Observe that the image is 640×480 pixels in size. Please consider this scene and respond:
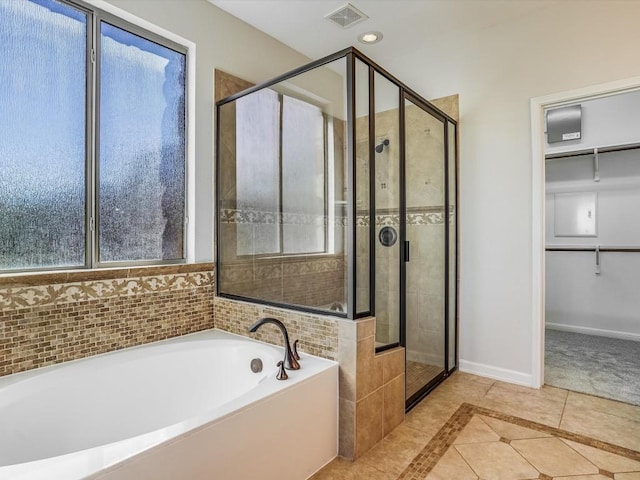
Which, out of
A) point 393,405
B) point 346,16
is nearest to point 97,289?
point 393,405

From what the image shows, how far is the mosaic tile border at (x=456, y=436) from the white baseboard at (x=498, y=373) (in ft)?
1.91

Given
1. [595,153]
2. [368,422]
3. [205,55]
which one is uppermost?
[205,55]

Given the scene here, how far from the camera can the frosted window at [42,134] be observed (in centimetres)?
179

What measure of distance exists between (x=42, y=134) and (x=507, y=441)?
292 cm

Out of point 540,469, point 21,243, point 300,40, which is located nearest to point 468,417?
point 540,469

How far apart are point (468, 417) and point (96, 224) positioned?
8.06ft

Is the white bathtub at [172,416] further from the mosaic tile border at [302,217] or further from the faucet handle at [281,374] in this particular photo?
the mosaic tile border at [302,217]

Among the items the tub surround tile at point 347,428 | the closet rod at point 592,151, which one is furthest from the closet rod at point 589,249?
the tub surround tile at point 347,428

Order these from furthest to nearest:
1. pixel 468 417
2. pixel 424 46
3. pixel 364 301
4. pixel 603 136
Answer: pixel 603 136 < pixel 424 46 < pixel 468 417 < pixel 364 301

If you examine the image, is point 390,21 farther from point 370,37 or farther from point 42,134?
point 42,134

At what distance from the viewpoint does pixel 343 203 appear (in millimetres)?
2006

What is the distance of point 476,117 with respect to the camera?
117 inches

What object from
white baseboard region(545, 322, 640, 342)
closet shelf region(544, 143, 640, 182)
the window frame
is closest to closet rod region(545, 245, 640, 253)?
closet shelf region(544, 143, 640, 182)

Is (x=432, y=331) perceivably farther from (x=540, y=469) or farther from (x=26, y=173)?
(x=26, y=173)
